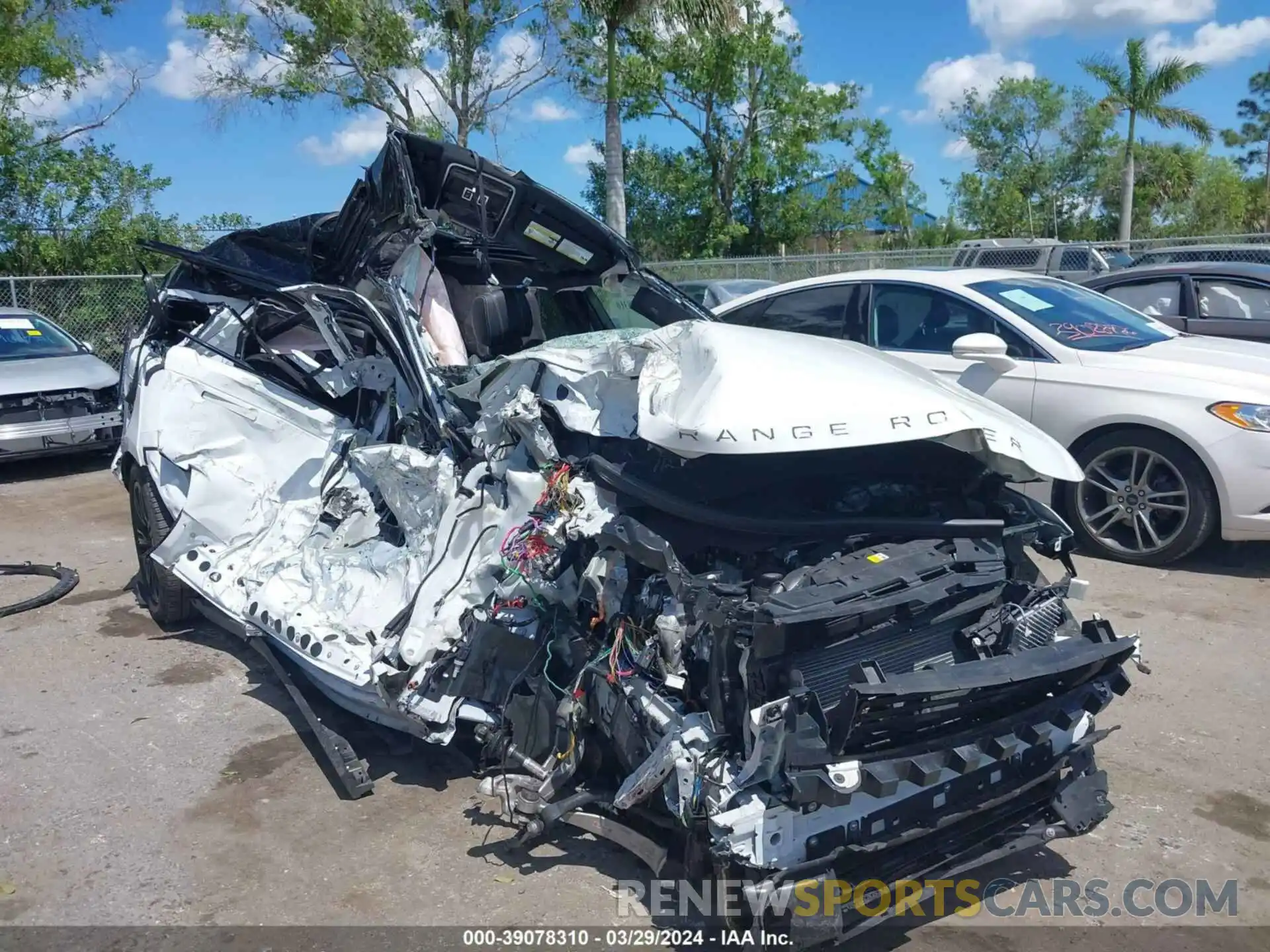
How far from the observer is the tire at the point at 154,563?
5336 mm

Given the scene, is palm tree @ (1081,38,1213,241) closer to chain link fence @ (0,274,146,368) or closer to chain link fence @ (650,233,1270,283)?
→ chain link fence @ (650,233,1270,283)

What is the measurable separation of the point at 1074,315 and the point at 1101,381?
2.62ft

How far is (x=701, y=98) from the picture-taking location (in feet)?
93.8

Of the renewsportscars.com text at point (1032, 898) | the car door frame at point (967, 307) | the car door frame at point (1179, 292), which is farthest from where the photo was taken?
the car door frame at point (1179, 292)

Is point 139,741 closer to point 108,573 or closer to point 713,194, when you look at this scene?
point 108,573

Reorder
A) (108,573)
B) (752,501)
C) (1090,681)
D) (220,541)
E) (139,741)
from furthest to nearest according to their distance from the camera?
(108,573), (220,541), (139,741), (752,501), (1090,681)

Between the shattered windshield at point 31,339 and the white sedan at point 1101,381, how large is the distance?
7.36 m

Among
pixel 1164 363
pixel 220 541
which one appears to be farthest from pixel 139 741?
pixel 1164 363

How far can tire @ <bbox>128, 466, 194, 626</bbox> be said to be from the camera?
5336mm

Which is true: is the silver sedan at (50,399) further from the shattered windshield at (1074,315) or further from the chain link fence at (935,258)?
the chain link fence at (935,258)

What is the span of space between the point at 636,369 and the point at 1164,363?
13.5ft

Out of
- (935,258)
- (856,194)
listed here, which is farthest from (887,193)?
(935,258)

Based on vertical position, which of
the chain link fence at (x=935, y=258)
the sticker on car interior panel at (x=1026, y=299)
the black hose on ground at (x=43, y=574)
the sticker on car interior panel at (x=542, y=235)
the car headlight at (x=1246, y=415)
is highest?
the chain link fence at (x=935, y=258)

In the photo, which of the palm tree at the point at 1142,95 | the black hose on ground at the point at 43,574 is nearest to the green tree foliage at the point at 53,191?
the black hose on ground at the point at 43,574
